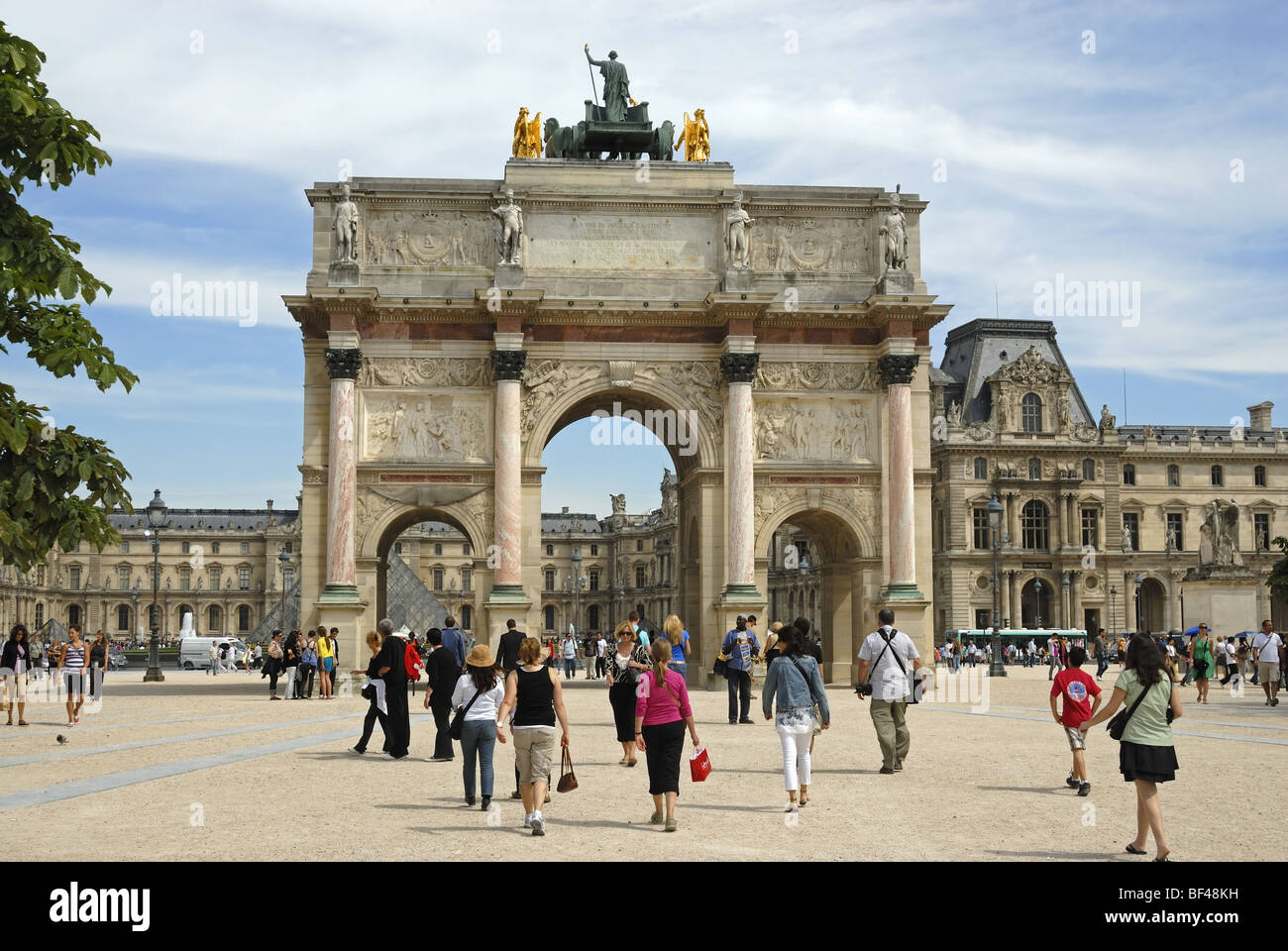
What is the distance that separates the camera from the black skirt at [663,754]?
12711 millimetres

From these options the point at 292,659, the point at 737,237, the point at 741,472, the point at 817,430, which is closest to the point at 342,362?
the point at 292,659

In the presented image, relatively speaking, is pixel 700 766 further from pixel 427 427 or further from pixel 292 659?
pixel 427 427

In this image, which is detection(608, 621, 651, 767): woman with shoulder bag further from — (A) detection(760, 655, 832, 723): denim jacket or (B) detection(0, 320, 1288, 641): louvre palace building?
(B) detection(0, 320, 1288, 641): louvre palace building

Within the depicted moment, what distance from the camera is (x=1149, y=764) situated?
35.0ft

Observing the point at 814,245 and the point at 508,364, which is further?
the point at 814,245

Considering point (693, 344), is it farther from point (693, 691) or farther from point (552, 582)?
point (552, 582)

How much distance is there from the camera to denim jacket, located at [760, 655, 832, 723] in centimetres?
1418

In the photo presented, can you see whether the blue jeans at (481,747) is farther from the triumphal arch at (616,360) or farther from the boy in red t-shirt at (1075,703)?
the triumphal arch at (616,360)

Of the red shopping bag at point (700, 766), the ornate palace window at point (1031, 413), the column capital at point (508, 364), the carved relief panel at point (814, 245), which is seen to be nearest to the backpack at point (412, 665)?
the red shopping bag at point (700, 766)

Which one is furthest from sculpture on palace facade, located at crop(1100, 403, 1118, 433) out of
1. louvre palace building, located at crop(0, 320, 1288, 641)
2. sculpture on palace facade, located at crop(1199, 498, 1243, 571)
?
sculpture on palace facade, located at crop(1199, 498, 1243, 571)

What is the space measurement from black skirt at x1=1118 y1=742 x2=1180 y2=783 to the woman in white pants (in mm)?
3548

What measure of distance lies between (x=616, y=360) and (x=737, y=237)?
14.9 feet

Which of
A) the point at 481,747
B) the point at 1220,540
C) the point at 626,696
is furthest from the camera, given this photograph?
the point at 1220,540

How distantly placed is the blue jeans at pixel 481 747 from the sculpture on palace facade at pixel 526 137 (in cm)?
2756
